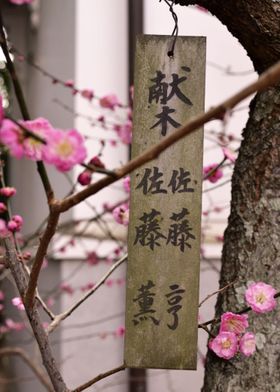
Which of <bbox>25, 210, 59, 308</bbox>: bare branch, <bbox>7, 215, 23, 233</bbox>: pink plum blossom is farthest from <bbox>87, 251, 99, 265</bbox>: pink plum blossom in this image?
<bbox>25, 210, 59, 308</bbox>: bare branch

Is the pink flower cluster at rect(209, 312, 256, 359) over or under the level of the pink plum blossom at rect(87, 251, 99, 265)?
under

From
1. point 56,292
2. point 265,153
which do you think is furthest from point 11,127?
point 56,292

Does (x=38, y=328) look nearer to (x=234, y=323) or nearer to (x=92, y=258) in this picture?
(x=234, y=323)

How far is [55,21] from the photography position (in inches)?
190

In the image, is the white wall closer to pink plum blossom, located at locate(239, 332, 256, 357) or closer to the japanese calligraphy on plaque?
the japanese calligraphy on plaque

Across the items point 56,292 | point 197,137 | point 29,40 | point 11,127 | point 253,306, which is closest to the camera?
point 11,127

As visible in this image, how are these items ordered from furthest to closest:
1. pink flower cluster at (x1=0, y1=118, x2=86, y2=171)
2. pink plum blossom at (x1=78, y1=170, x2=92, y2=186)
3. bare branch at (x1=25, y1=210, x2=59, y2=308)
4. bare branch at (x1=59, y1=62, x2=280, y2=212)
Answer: pink plum blossom at (x1=78, y1=170, x2=92, y2=186)
bare branch at (x1=25, y1=210, x2=59, y2=308)
pink flower cluster at (x1=0, y1=118, x2=86, y2=171)
bare branch at (x1=59, y1=62, x2=280, y2=212)

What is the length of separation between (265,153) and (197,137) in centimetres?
18

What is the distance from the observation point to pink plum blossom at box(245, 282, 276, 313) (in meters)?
1.82

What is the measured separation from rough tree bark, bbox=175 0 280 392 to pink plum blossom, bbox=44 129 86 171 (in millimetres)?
796

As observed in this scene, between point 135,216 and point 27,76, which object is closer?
point 135,216

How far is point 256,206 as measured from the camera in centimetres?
198

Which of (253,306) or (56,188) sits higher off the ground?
(56,188)

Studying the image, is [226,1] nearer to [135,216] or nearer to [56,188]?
[135,216]
